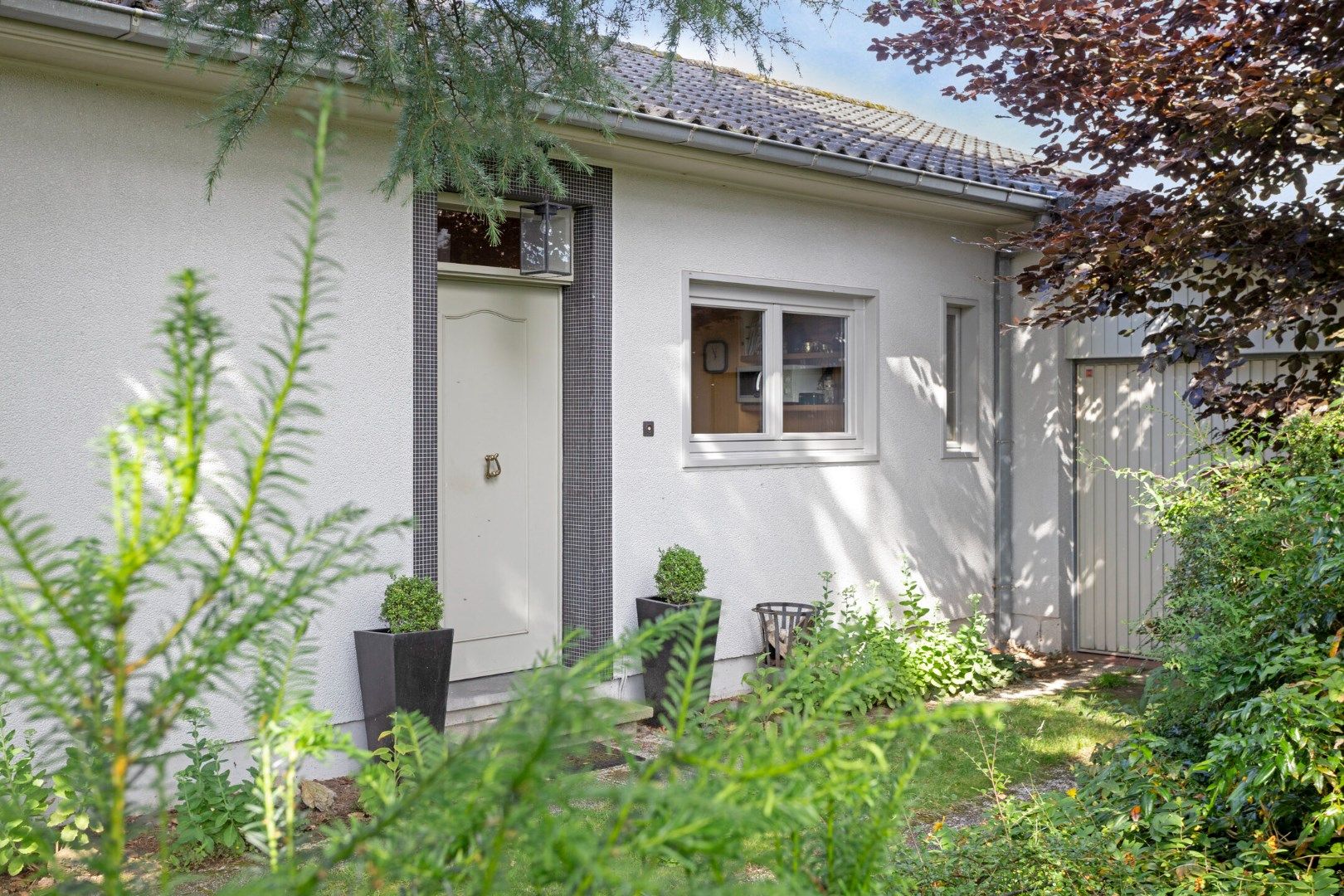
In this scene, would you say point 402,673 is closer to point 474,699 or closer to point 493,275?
point 474,699

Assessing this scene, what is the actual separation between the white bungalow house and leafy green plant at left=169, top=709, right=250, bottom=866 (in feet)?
2.30

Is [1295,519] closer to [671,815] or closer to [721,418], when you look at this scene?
[671,815]

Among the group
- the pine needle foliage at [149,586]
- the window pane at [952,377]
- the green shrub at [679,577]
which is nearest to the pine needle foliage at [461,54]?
the green shrub at [679,577]

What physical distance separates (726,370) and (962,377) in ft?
9.17

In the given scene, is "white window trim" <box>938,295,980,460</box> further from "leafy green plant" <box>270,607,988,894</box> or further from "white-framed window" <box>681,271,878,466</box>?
"leafy green plant" <box>270,607,988,894</box>

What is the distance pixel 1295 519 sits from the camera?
3.80m

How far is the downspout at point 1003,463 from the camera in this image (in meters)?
9.77

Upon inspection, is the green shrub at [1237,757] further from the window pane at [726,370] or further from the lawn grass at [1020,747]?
the window pane at [726,370]

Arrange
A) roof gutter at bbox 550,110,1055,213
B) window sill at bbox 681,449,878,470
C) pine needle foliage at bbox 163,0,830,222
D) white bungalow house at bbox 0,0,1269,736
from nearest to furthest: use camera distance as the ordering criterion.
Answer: pine needle foliage at bbox 163,0,830,222
white bungalow house at bbox 0,0,1269,736
roof gutter at bbox 550,110,1055,213
window sill at bbox 681,449,878,470

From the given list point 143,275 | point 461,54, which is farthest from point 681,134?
point 143,275

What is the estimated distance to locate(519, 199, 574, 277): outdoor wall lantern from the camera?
6863 mm

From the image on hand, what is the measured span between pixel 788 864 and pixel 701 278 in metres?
6.78

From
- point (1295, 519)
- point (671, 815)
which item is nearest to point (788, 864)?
point (671, 815)

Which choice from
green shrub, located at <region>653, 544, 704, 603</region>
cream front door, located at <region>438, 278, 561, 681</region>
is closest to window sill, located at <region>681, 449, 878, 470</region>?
green shrub, located at <region>653, 544, 704, 603</region>
